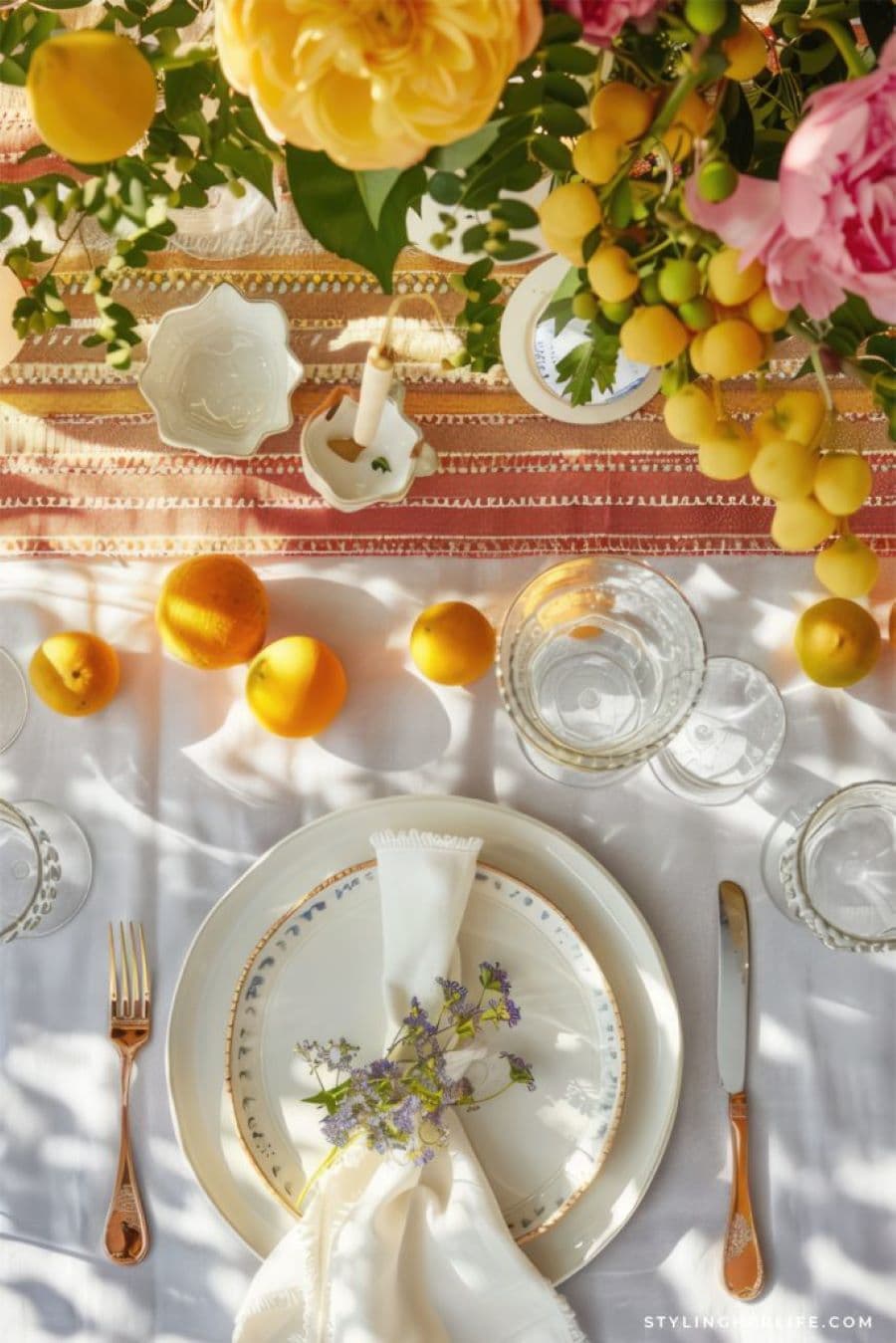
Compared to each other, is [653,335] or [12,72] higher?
[12,72]

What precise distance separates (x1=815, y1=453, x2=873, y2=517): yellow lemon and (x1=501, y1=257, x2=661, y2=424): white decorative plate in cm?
47

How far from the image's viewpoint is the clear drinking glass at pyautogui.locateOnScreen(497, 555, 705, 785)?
906 millimetres

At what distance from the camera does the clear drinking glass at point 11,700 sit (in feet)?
3.28

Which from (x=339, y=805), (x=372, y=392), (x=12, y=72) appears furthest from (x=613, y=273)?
(x=339, y=805)

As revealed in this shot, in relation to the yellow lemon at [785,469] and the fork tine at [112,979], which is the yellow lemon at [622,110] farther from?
the fork tine at [112,979]

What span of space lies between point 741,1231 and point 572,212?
83 centimetres

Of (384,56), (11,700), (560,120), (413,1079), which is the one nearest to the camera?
(384,56)

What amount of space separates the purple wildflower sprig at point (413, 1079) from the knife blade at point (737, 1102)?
16cm

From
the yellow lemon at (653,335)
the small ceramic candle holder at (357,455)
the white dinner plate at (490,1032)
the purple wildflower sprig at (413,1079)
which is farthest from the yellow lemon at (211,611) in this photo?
the yellow lemon at (653,335)

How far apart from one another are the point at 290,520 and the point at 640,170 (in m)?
0.42

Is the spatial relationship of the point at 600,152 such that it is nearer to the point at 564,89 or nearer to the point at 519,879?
the point at 564,89

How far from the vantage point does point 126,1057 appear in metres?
0.97

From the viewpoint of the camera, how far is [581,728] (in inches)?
38.4

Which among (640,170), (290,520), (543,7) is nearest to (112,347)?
(290,520)
